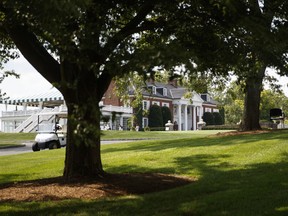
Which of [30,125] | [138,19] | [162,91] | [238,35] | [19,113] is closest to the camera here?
[238,35]

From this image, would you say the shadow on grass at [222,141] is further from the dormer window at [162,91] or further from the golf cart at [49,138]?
the dormer window at [162,91]

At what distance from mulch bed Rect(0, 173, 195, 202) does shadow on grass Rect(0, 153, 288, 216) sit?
47cm

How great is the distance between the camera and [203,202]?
24.6 ft

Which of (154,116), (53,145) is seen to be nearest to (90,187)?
(53,145)

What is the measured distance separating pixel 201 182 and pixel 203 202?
7.38 ft

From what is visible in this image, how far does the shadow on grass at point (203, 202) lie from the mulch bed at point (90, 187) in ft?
1.54

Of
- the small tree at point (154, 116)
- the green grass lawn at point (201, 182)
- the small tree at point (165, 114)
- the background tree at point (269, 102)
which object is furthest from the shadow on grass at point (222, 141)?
the small tree at point (165, 114)

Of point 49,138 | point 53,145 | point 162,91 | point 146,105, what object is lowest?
point 53,145

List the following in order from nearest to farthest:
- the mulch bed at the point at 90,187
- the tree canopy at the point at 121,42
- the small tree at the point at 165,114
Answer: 1. the tree canopy at the point at 121,42
2. the mulch bed at the point at 90,187
3. the small tree at the point at 165,114

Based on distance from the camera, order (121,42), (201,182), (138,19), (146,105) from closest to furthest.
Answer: (121,42) < (138,19) < (201,182) < (146,105)

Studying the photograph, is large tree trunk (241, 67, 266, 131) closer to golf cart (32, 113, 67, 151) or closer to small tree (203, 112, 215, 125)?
golf cart (32, 113, 67, 151)

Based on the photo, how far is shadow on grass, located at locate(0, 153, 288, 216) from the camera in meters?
6.98

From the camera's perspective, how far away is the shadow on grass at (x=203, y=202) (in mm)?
6977

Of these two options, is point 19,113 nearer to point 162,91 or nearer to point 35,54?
point 162,91
